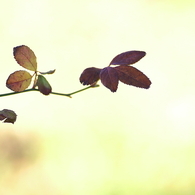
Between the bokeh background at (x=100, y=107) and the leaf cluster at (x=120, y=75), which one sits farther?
the bokeh background at (x=100, y=107)

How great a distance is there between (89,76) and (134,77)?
0.05m

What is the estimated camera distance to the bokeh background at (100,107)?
6.88 feet

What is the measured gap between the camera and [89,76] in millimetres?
506

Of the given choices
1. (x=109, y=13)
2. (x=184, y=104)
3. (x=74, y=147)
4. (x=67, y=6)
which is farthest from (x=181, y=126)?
(x=67, y=6)

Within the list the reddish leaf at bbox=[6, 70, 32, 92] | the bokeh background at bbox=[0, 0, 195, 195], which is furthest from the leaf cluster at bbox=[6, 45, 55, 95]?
the bokeh background at bbox=[0, 0, 195, 195]

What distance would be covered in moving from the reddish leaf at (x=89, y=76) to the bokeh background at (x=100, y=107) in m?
1.51

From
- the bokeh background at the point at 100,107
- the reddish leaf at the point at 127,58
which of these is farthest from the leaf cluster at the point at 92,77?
the bokeh background at the point at 100,107

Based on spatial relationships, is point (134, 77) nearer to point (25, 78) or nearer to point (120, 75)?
point (120, 75)

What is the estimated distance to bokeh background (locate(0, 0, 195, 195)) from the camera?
6.88 feet

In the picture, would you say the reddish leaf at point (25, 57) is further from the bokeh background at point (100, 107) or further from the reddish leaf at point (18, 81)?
the bokeh background at point (100, 107)

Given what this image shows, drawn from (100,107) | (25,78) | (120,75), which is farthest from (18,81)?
(100,107)

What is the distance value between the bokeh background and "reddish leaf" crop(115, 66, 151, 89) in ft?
5.00

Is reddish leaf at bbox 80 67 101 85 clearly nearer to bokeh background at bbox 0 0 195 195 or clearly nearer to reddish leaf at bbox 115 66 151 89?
reddish leaf at bbox 115 66 151 89

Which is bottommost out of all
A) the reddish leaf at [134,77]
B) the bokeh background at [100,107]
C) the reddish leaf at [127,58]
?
the bokeh background at [100,107]
